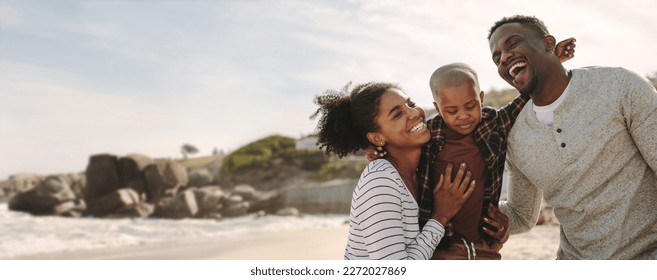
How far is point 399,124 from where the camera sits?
2.47 meters

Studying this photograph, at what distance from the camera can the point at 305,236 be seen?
56.7 feet

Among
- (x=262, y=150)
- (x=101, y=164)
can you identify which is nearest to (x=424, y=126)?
(x=101, y=164)

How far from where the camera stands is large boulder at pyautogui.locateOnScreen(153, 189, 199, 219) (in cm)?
2827

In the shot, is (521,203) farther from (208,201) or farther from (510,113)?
(208,201)

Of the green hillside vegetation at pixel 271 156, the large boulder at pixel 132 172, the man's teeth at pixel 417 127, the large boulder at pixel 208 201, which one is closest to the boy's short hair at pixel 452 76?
the man's teeth at pixel 417 127

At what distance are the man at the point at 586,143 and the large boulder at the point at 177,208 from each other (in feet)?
88.2

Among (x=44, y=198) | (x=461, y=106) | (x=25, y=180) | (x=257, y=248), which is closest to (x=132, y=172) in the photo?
(x=44, y=198)

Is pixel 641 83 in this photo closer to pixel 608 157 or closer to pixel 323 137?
pixel 608 157

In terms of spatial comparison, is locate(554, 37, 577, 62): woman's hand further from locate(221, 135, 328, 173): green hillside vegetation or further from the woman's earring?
locate(221, 135, 328, 173): green hillside vegetation

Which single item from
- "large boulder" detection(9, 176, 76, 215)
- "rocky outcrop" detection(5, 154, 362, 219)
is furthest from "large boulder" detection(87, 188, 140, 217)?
"large boulder" detection(9, 176, 76, 215)

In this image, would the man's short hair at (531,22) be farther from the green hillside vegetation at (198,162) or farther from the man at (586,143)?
the green hillside vegetation at (198,162)

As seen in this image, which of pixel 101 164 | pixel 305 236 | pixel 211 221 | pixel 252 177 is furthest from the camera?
pixel 252 177

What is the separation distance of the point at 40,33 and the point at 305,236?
876 centimetres

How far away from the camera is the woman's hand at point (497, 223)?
2561mm
